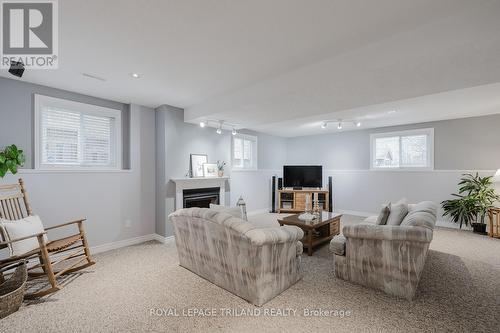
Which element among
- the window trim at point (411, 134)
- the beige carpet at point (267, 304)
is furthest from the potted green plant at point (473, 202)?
the beige carpet at point (267, 304)

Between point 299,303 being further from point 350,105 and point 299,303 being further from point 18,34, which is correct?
point 18,34

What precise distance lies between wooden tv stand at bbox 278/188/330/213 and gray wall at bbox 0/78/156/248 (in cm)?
369

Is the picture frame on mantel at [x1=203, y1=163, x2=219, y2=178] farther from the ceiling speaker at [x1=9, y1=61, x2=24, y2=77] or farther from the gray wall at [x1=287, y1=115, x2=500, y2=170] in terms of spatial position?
the gray wall at [x1=287, y1=115, x2=500, y2=170]

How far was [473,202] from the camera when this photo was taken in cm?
450

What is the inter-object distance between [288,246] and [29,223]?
2.95m

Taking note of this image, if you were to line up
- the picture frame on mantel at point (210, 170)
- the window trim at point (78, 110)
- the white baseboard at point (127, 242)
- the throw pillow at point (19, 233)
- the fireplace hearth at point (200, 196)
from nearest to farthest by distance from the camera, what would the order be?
the throw pillow at point (19, 233) < the window trim at point (78, 110) < the white baseboard at point (127, 242) < the fireplace hearth at point (200, 196) < the picture frame on mantel at point (210, 170)

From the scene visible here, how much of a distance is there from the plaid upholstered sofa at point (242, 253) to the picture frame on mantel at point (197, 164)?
6.58 feet

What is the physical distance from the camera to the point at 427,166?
17.8 ft

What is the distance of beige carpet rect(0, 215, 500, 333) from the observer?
6.27 ft

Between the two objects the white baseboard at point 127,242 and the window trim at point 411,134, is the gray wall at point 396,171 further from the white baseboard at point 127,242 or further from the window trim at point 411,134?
the white baseboard at point 127,242

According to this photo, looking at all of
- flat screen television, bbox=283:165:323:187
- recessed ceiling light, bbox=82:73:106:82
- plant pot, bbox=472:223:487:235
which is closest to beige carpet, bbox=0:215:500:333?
plant pot, bbox=472:223:487:235

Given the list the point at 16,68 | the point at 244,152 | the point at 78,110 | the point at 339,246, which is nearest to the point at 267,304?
the point at 339,246

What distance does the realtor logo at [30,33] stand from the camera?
6.06 feet

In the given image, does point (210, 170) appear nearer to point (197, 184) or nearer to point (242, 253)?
point (197, 184)
